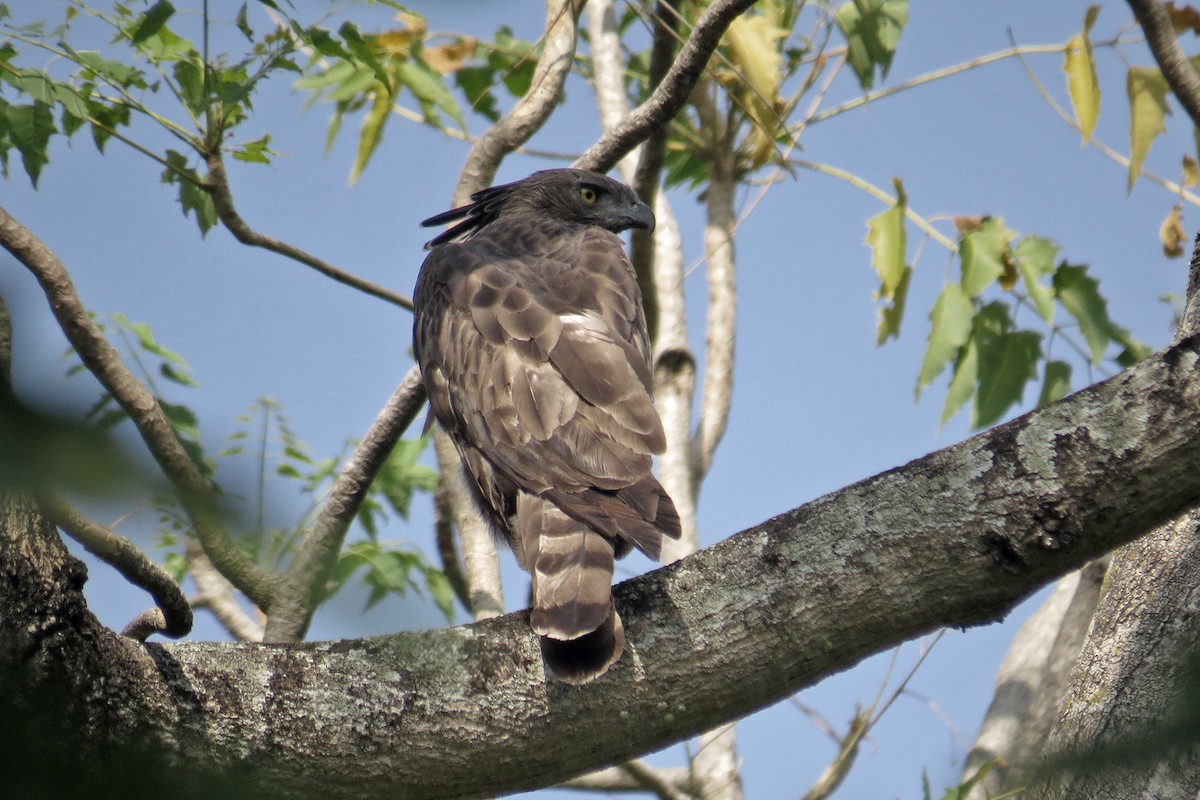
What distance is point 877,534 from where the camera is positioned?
231 cm

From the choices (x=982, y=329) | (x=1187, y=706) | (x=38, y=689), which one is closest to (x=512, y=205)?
(x=982, y=329)

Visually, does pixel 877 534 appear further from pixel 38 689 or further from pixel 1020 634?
pixel 1020 634

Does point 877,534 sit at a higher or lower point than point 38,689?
higher

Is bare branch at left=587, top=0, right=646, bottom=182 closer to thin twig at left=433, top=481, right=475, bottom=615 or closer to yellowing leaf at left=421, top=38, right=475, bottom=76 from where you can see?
yellowing leaf at left=421, top=38, right=475, bottom=76

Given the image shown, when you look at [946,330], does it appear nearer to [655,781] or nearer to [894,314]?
[894,314]

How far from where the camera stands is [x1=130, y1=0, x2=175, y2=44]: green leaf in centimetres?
377

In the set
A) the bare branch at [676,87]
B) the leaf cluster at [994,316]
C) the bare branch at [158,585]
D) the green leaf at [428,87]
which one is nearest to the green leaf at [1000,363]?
the leaf cluster at [994,316]

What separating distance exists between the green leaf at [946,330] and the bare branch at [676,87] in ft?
5.63

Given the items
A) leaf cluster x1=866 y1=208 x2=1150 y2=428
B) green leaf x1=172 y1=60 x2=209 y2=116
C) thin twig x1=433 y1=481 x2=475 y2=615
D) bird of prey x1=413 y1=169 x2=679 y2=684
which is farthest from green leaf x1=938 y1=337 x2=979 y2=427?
green leaf x1=172 y1=60 x2=209 y2=116

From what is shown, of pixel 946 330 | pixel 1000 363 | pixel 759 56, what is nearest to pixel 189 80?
pixel 759 56

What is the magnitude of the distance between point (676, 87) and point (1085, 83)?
2174 mm

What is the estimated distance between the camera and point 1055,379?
5145 millimetres

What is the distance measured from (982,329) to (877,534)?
3.25 meters

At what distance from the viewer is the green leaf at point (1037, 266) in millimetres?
5176
